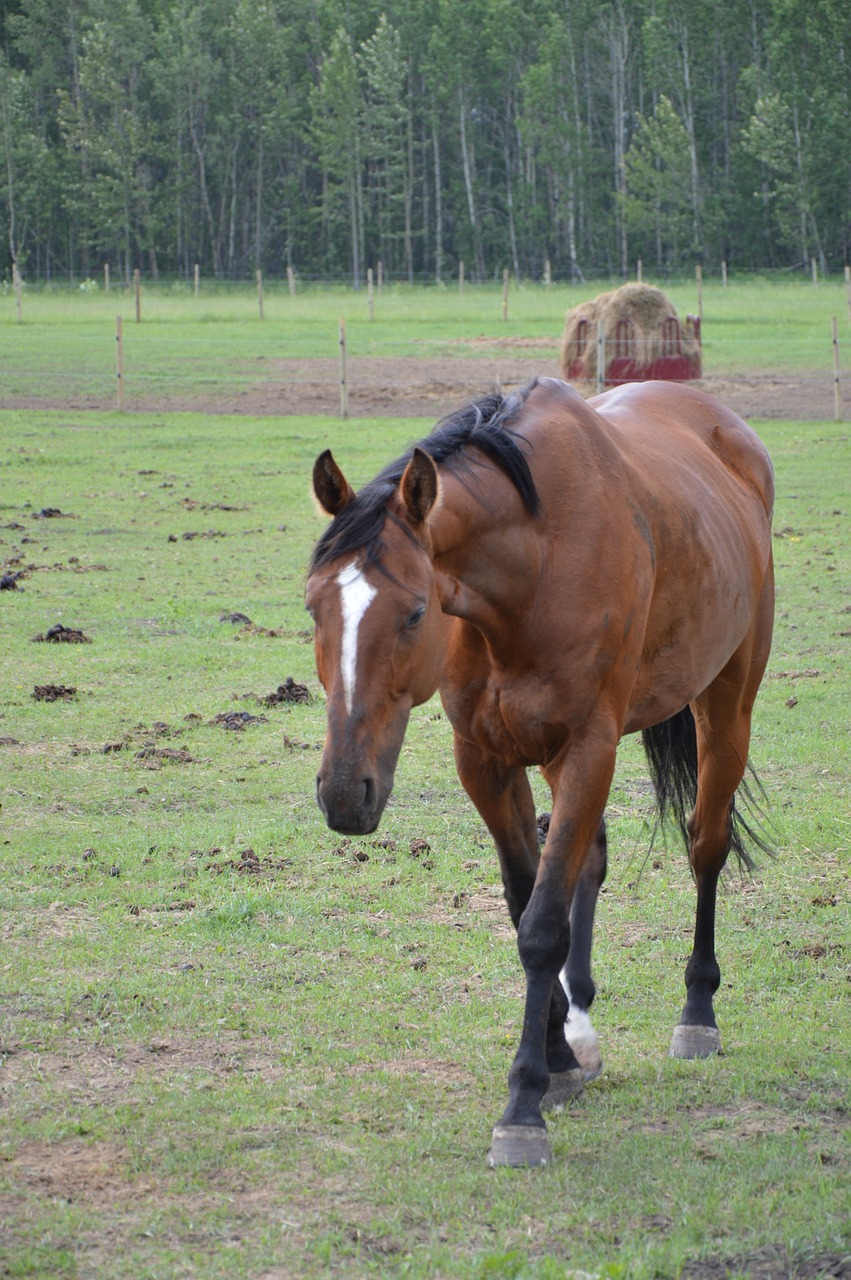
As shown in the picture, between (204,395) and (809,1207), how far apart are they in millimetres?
21342

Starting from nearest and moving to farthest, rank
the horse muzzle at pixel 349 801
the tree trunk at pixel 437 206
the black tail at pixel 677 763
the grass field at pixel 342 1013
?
the horse muzzle at pixel 349 801 → the grass field at pixel 342 1013 → the black tail at pixel 677 763 → the tree trunk at pixel 437 206

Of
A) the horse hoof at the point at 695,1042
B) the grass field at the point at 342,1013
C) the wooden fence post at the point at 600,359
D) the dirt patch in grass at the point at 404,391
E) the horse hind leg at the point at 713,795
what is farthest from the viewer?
the dirt patch in grass at the point at 404,391

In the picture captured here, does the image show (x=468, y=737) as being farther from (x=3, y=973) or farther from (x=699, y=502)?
(x=3, y=973)

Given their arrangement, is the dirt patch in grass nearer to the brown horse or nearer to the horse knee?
the brown horse

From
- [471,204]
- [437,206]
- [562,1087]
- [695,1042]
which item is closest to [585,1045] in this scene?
[562,1087]

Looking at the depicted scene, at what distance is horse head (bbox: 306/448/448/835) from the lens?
3.06 m

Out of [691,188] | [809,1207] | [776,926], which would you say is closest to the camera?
[809,1207]

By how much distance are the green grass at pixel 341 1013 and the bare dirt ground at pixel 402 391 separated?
13.2m

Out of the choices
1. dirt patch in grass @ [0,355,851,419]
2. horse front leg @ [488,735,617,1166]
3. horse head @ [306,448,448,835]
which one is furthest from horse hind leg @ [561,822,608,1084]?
dirt patch in grass @ [0,355,851,419]

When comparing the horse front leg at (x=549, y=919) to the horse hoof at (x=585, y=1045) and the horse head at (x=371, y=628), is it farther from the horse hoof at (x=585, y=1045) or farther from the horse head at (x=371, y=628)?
the horse head at (x=371, y=628)

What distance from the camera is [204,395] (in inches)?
917

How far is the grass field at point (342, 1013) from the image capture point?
10.3ft

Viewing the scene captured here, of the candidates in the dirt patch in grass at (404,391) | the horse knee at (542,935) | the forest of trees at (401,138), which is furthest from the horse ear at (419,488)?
the forest of trees at (401,138)

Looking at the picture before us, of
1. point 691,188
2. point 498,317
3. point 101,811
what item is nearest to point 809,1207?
point 101,811
